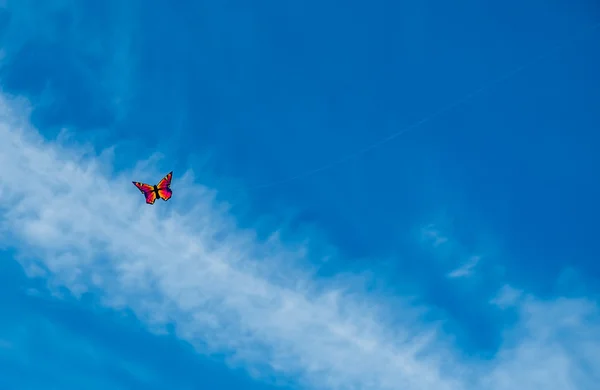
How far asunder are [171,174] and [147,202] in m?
3.83

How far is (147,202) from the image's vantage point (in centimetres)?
5131

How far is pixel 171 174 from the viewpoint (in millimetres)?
51281
